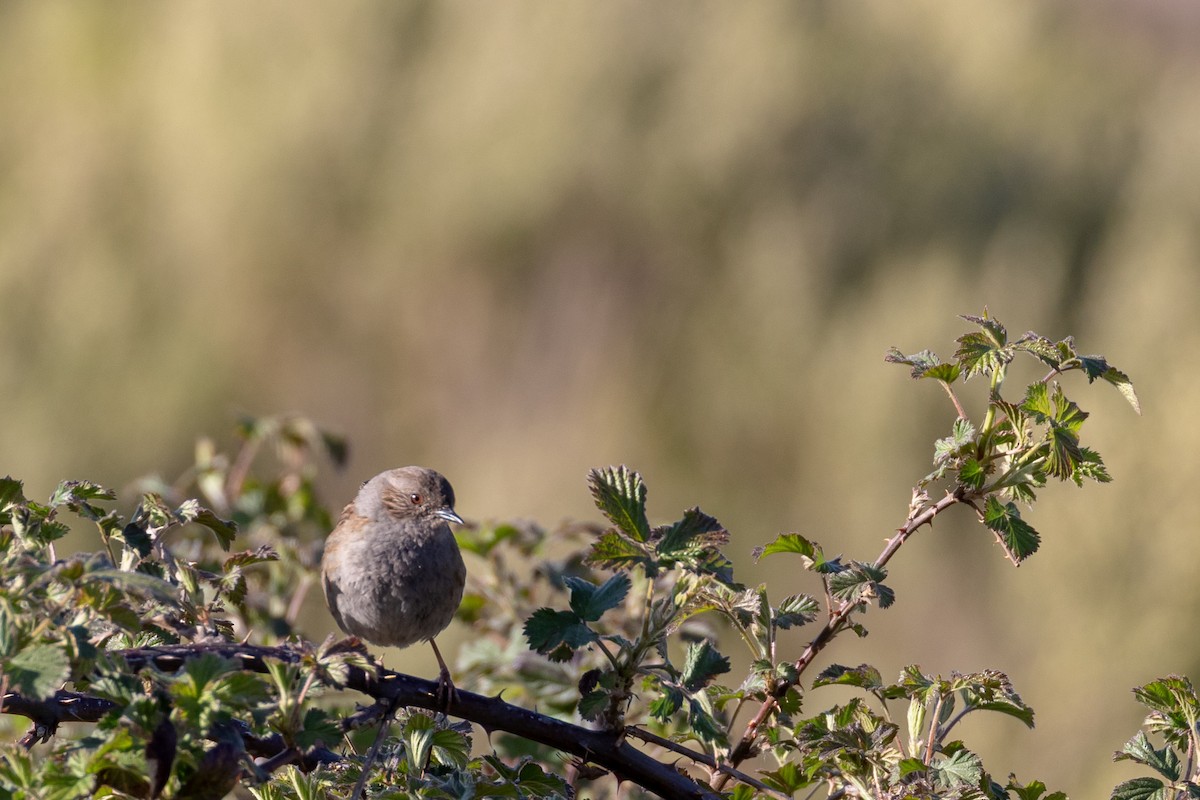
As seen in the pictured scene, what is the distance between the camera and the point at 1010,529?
2.04 meters

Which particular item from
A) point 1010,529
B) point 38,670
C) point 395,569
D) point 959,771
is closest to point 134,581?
point 38,670

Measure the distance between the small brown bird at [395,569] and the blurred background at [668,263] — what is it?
3756 mm

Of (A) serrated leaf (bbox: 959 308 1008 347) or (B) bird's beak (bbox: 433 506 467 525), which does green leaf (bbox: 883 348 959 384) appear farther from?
(B) bird's beak (bbox: 433 506 467 525)

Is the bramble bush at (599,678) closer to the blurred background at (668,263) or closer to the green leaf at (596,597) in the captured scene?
the green leaf at (596,597)

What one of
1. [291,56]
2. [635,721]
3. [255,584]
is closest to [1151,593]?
[635,721]

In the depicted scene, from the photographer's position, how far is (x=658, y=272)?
9.10 metres

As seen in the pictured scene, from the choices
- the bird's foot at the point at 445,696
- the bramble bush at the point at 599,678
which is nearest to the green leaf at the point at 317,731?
the bramble bush at the point at 599,678

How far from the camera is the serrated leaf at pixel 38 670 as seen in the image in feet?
4.59

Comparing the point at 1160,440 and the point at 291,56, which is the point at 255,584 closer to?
the point at 1160,440

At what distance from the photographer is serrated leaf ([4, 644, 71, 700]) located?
1400mm

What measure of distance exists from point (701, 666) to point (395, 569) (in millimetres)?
1594

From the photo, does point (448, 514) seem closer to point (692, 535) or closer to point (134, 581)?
point (692, 535)

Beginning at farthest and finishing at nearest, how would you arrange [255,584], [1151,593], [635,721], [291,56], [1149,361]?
[291,56] → [1149,361] → [1151,593] → [255,584] → [635,721]

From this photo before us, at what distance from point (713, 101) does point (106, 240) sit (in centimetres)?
526
